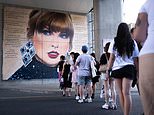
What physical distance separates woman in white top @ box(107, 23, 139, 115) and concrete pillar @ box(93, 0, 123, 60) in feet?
47.4

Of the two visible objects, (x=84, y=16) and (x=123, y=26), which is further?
(x=84, y=16)

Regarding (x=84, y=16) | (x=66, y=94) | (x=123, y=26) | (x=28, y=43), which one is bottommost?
(x=66, y=94)

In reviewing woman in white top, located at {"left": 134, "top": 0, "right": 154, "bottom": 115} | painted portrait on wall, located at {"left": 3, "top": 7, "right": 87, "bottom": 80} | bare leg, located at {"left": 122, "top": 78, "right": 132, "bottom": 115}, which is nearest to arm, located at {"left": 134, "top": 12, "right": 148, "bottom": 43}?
woman in white top, located at {"left": 134, "top": 0, "right": 154, "bottom": 115}

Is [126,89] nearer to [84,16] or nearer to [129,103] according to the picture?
[129,103]

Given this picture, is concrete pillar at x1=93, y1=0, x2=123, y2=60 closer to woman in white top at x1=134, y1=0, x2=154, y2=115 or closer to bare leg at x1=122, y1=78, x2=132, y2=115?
bare leg at x1=122, y1=78, x2=132, y2=115

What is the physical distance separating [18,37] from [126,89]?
70.3 ft

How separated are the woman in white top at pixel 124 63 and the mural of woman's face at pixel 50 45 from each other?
2131 centimetres

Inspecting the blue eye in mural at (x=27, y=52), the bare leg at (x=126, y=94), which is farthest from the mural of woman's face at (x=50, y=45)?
the bare leg at (x=126, y=94)

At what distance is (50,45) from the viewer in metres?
28.8

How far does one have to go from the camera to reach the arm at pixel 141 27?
2.55 metres

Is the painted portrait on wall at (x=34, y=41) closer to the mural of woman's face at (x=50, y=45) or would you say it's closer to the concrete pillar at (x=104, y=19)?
the mural of woman's face at (x=50, y=45)

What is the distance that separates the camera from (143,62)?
2400mm

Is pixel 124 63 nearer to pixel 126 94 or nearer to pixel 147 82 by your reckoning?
pixel 126 94

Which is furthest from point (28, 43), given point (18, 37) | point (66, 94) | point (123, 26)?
point (123, 26)
